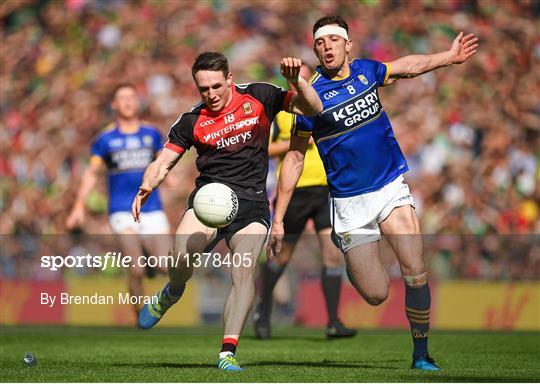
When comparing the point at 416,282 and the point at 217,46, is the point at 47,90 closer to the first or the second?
the point at 217,46

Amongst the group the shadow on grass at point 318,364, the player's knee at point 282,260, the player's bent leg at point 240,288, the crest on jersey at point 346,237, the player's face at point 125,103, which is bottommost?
the shadow on grass at point 318,364

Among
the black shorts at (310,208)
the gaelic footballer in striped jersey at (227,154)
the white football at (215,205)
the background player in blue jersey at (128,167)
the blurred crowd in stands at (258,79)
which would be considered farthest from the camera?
the blurred crowd in stands at (258,79)

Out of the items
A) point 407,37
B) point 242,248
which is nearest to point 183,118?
point 242,248

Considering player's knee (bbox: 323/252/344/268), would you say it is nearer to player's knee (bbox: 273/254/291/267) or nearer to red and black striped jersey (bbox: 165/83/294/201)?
player's knee (bbox: 273/254/291/267)

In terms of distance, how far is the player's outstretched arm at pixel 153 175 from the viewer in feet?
31.2

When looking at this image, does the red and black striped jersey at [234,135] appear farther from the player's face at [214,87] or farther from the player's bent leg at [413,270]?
the player's bent leg at [413,270]

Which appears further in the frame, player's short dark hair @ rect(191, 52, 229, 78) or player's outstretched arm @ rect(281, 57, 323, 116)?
player's short dark hair @ rect(191, 52, 229, 78)

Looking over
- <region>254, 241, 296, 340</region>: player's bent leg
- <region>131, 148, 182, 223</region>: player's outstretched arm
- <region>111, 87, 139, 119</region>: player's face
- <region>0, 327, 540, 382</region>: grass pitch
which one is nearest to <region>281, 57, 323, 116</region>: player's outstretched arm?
<region>131, 148, 182, 223</region>: player's outstretched arm

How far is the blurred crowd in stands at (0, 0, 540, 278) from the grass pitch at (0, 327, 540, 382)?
168 inches

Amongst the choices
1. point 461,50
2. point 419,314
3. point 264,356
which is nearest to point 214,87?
point 461,50

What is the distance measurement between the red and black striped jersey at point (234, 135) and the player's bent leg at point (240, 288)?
1.12ft

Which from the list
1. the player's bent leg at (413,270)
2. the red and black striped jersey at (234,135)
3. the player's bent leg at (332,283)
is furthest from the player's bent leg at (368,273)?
the player's bent leg at (332,283)

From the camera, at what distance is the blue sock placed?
949cm

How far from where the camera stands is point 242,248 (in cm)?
947
